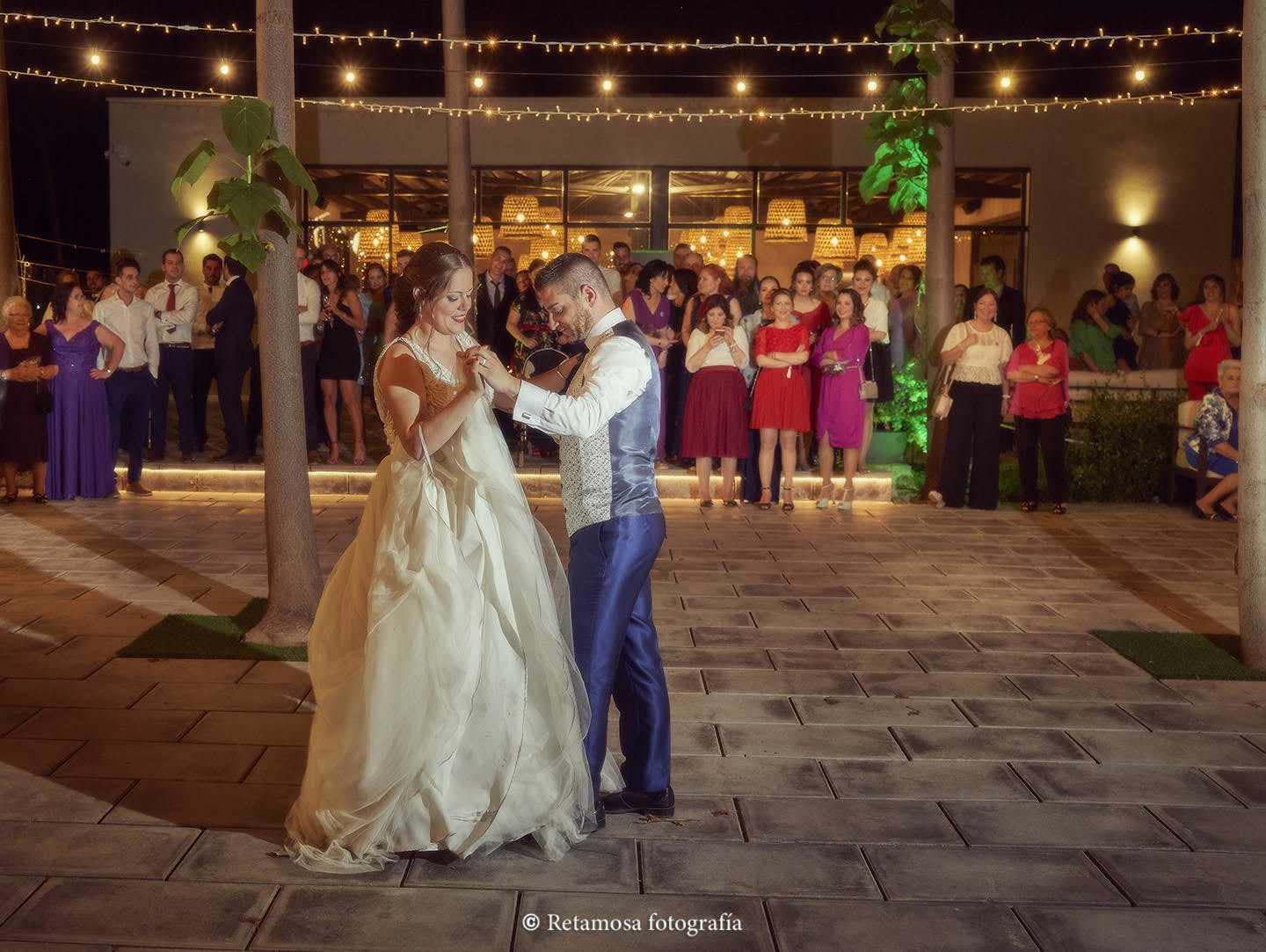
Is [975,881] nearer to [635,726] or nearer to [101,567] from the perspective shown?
[635,726]

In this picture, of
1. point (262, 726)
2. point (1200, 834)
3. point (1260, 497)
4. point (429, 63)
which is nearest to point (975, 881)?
point (1200, 834)

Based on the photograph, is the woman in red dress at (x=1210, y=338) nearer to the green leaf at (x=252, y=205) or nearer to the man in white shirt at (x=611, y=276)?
the man in white shirt at (x=611, y=276)

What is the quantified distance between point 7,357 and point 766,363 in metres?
5.89

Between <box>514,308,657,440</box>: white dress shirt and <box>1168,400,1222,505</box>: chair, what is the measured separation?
Result: 24.9 ft

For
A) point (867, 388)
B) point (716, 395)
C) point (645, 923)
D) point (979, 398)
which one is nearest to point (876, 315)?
point (867, 388)

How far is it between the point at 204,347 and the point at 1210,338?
868cm

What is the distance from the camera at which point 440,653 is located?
3.65 metres

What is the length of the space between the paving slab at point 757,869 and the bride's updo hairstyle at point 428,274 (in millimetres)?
1731

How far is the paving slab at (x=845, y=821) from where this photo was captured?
386 cm

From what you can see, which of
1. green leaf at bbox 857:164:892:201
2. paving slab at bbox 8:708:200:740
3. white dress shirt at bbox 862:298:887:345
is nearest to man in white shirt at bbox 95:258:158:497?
white dress shirt at bbox 862:298:887:345

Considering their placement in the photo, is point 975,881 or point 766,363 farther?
point 766,363

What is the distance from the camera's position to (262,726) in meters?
4.79

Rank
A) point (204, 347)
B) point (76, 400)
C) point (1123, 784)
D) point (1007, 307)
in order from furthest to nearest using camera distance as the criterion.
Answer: point (1007, 307) < point (204, 347) < point (76, 400) < point (1123, 784)

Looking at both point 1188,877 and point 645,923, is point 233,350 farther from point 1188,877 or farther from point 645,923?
point 1188,877
